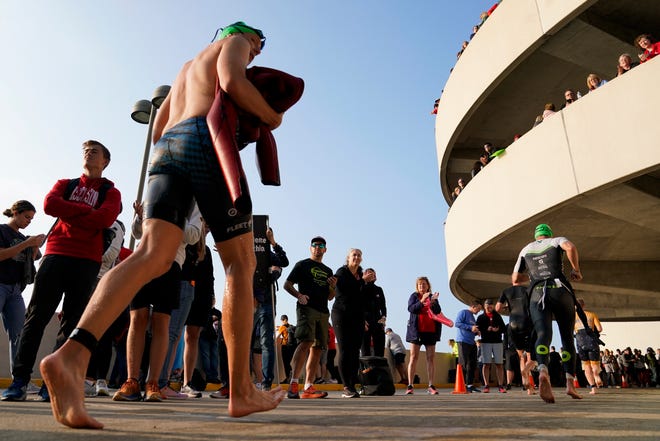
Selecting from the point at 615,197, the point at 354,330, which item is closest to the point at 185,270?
the point at 354,330

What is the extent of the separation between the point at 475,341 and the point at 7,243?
911 cm

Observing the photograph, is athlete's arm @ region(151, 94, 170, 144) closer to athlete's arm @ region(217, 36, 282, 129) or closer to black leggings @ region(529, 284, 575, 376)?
athlete's arm @ region(217, 36, 282, 129)

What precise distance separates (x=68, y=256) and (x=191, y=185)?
6.64ft

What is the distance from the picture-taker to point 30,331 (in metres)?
3.68

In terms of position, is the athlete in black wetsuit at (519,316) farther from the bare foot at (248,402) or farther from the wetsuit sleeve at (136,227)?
the bare foot at (248,402)

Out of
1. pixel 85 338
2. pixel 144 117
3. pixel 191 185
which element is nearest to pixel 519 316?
pixel 191 185

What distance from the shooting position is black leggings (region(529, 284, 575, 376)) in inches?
204

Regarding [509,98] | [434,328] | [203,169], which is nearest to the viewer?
[203,169]

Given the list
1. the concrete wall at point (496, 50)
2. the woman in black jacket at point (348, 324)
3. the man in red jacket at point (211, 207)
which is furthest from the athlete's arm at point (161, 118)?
the concrete wall at point (496, 50)

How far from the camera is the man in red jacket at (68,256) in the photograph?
3.68 meters

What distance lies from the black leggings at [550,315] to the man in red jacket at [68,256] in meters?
4.13

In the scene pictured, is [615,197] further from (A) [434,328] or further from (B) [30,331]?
(B) [30,331]

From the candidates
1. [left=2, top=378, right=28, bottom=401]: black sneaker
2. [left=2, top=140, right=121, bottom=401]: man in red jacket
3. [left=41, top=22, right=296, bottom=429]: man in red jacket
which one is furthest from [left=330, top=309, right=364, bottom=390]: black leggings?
[left=41, top=22, right=296, bottom=429]: man in red jacket

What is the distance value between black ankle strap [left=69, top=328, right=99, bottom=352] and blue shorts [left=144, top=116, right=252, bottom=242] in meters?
0.56
